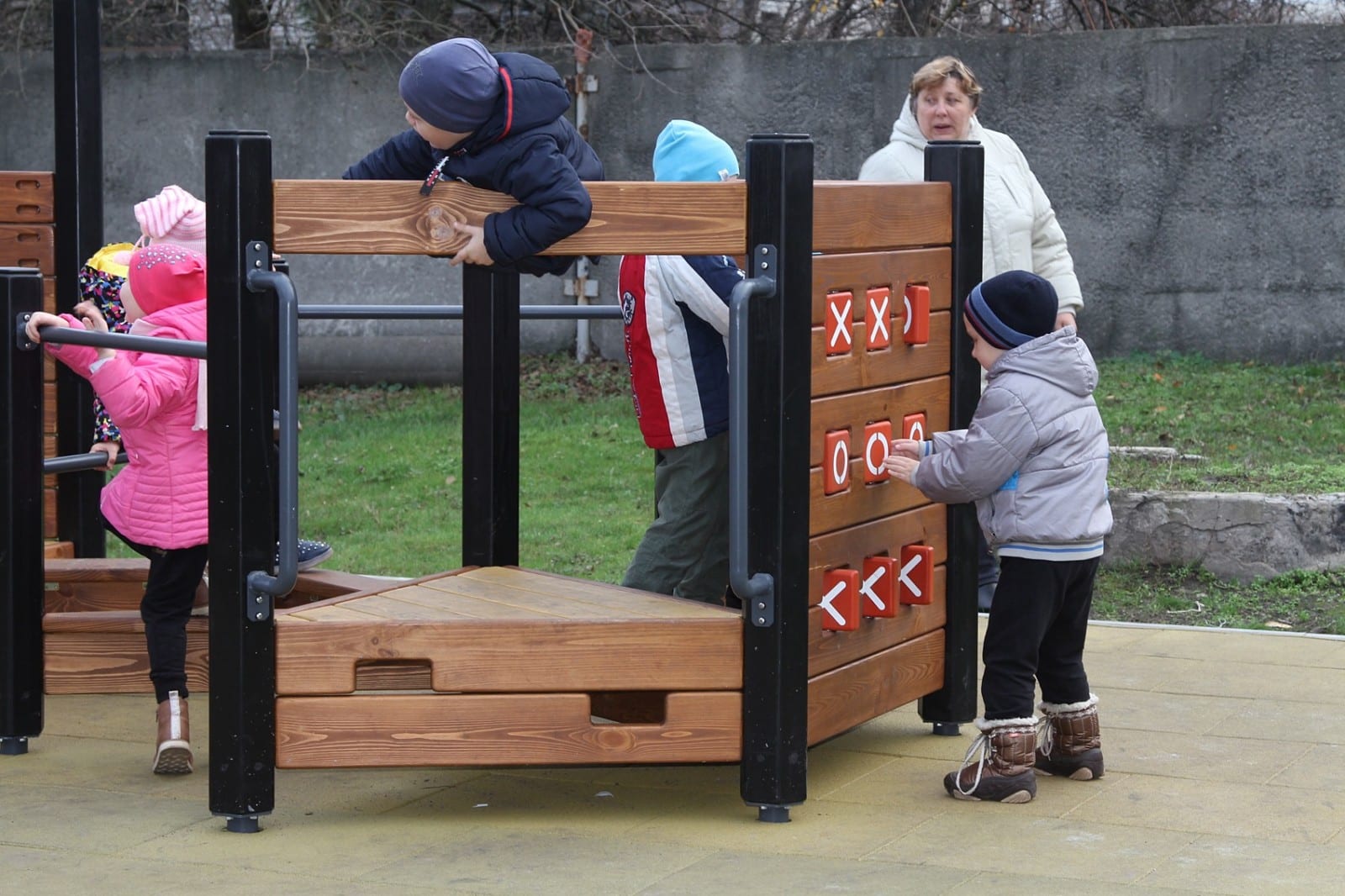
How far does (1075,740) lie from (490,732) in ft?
4.68

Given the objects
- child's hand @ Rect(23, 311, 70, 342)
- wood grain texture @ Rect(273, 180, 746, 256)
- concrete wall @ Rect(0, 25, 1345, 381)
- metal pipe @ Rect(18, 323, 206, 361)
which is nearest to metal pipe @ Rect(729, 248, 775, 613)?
wood grain texture @ Rect(273, 180, 746, 256)

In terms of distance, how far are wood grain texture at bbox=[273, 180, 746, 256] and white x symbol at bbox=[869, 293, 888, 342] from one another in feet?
1.64

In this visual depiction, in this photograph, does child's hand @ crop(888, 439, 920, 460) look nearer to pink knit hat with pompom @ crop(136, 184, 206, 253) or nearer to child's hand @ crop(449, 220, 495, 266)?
child's hand @ crop(449, 220, 495, 266)

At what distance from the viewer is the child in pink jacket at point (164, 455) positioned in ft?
14.8

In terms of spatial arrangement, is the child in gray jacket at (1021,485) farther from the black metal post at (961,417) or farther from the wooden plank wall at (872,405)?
the black metal post at (961,417)

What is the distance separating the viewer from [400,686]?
5.13 m

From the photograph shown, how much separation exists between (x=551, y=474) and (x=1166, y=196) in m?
4.17

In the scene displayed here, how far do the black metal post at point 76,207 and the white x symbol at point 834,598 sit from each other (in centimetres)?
294

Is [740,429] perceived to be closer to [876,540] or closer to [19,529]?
[876,540]

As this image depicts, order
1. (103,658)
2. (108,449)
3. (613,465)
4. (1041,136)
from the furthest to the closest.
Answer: (1041,136) < (613,465) < (108,449) < (103,658)

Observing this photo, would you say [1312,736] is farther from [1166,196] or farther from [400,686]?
[1166,196]

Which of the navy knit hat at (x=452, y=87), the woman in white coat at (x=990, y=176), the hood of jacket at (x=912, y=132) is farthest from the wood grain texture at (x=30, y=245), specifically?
the hood of jacket at (x=912, y=132)

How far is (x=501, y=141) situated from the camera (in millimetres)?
3980

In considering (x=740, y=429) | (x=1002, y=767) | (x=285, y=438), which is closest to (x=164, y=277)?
(x=285, y=438)
